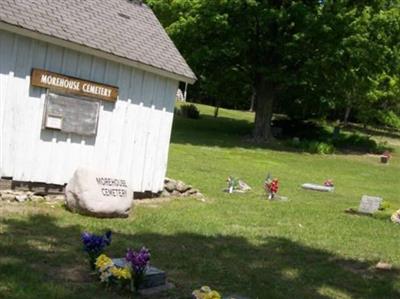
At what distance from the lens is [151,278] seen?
775 centimetres

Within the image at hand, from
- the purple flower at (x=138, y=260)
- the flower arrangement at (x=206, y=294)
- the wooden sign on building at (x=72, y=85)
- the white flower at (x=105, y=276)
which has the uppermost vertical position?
the wooden sign on building at (x=72, y=85)

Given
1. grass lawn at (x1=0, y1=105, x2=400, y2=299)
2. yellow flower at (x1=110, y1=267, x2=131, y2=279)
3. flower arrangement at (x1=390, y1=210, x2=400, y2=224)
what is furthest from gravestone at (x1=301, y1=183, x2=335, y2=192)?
yellow flower at (x1=110, y1=267, x2=131, y2=279)

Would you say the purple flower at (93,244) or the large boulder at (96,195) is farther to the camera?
the large boulder at (96,195)

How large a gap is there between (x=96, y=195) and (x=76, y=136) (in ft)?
5.65

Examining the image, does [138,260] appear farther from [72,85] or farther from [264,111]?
[264,111]

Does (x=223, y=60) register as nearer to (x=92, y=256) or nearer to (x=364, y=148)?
(x=364, y=148)

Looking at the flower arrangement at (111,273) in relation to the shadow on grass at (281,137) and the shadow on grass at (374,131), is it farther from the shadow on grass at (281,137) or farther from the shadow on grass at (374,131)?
the shadow on grass at (374,131)

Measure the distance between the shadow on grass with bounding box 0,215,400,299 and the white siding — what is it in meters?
1.63

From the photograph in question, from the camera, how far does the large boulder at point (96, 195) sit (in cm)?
1199

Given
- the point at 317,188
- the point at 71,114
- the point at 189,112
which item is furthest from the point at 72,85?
the point at 189,112

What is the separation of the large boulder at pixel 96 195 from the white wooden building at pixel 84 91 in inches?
35.1

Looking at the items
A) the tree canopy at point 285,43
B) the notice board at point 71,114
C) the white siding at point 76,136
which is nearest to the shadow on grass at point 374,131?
the tree canopy at point 285,43

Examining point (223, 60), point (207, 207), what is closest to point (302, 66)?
point (223, 60)

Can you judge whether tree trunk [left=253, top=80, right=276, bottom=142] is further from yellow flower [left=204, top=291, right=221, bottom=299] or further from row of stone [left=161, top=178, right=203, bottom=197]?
yellow flower [left=204, top=291, right=221, bottom=299]
